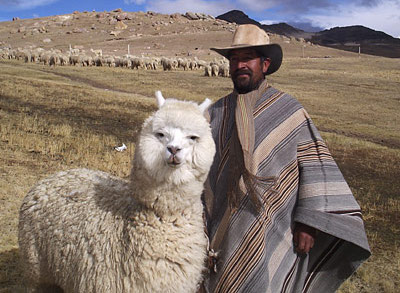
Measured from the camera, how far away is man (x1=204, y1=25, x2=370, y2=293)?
2.37 metres

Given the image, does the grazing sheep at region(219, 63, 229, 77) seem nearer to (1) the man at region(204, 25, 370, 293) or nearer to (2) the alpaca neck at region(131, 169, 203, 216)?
(1) the man at region(204, 25, 370, 293)

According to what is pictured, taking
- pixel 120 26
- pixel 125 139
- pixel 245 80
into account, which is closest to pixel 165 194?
pixel 245 80

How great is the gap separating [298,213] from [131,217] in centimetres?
102

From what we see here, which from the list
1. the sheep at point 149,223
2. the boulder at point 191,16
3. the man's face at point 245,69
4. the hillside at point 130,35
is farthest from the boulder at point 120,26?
the sheep at point 149,223

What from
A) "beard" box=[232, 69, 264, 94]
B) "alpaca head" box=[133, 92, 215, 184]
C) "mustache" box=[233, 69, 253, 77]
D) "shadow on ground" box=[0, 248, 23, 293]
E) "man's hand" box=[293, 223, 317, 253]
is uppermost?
"mustache" box=[233, 69, 253, 77]

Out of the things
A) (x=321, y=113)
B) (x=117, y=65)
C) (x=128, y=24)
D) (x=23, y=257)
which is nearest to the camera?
(x=23, y=257)

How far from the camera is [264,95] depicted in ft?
8.59

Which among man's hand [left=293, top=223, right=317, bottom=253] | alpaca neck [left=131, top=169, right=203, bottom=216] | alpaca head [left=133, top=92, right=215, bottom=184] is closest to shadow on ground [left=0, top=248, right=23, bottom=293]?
alpaca neck [left=131, top=169, right=203, bottom=216]

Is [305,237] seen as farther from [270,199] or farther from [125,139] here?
[125,139]

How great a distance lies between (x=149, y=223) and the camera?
2.18m

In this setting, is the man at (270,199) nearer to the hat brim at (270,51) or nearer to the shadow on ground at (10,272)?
the hat brim at (270,51)

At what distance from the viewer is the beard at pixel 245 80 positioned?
2.54m

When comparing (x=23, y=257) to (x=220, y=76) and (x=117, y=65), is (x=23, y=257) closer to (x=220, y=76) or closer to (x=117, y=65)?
(x=220, y=76)

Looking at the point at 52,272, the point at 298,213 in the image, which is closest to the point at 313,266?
the point at 298,213
